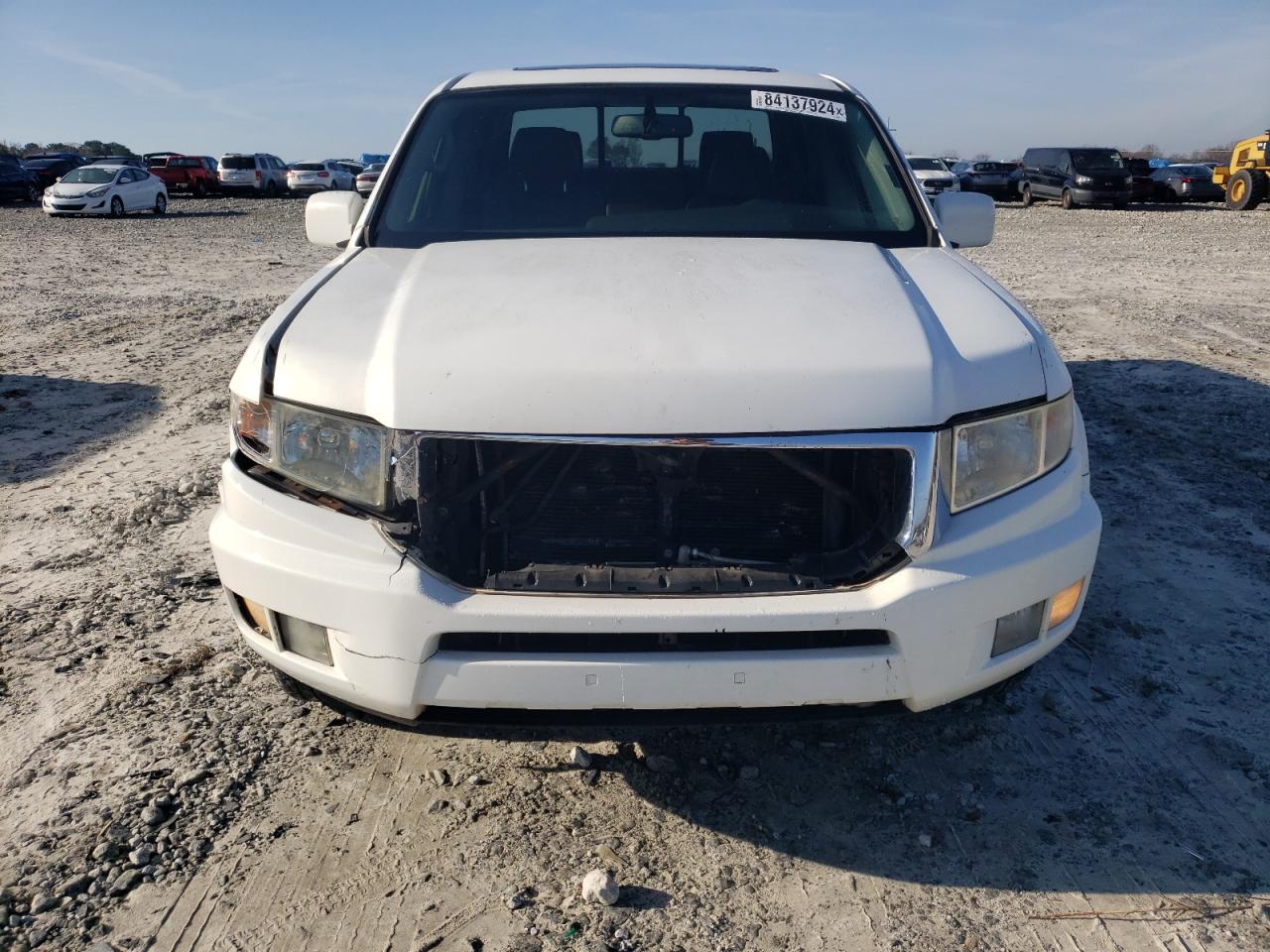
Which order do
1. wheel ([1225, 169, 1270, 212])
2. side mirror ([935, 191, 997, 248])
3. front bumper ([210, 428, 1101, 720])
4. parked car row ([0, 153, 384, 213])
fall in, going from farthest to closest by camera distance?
1. parked car row ([0, 153, 384, 213])
2. wheel ([1225, 169, 1270, 212])
3. side mirror ([935, 191, 997, 248])
4. front bumper ([210, 428, 1101, 720])

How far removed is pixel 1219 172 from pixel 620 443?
30.3 meters

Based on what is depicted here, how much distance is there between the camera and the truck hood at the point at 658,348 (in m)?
2.08

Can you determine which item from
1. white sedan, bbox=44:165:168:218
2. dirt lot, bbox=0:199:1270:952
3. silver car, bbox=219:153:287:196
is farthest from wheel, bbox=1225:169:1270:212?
silver car, bbox=219:153:287:196

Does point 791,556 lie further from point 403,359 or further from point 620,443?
point 403,359

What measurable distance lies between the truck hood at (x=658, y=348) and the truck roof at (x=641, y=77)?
124 centimetres

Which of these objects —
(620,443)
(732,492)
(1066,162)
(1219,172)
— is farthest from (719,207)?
(1219,172)

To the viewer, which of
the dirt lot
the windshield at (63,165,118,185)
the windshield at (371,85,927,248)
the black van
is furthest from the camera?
the black van

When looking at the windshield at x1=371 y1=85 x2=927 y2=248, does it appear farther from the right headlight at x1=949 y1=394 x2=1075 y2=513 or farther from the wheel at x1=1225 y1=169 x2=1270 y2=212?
the wheel at x1=1225 y1=169 x2=1270 y2=212

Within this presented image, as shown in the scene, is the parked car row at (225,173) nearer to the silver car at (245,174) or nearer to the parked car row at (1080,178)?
the silver car at (245,174)

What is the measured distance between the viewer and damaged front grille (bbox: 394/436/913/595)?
→ 7.00 ft

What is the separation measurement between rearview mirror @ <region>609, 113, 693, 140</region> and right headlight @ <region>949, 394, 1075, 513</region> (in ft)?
5.88

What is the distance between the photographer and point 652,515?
234cm

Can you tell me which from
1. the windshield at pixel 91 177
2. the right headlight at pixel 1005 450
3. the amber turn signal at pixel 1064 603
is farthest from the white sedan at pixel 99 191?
the amber turn signal at pixel 1064 603

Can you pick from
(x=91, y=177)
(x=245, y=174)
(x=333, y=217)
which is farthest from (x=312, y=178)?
(x=333, y=217)
